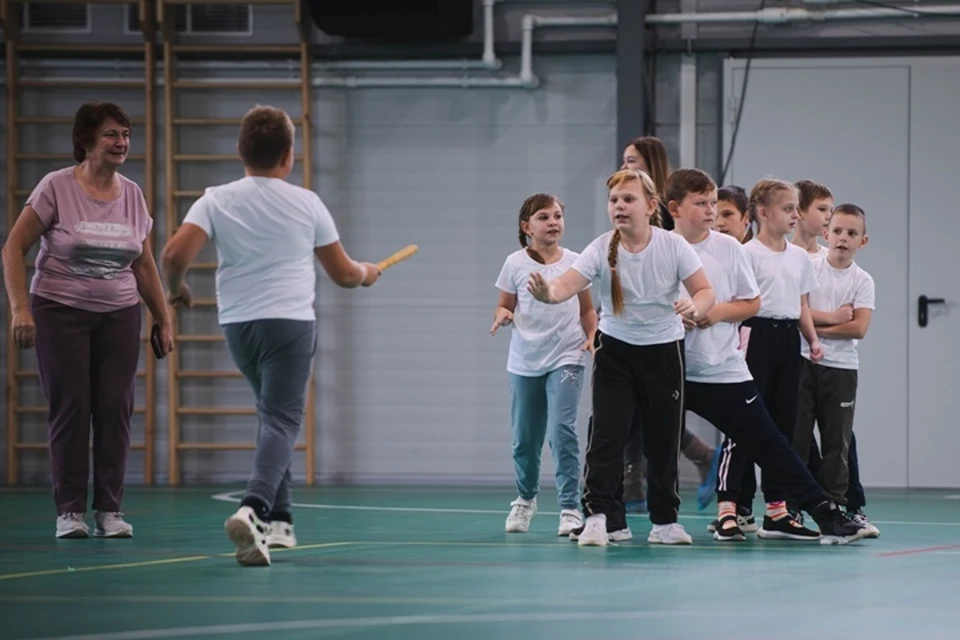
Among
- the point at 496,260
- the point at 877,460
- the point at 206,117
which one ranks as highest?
the point at 206,117

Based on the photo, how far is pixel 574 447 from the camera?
18.4ft

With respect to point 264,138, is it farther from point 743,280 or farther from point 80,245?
point 743,280

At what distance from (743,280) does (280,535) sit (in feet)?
5.93

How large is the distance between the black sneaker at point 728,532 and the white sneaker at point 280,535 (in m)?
1.53

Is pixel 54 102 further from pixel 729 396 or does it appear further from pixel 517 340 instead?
pixel 729 396

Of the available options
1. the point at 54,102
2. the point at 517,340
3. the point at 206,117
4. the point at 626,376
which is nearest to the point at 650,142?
the point at 517,340

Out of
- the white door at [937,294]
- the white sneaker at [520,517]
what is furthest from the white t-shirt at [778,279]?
the white door at [937,294]

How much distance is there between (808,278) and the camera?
5516 millimetres

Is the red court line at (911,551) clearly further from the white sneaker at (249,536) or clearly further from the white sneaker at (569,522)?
the white sneaker at (249,536)

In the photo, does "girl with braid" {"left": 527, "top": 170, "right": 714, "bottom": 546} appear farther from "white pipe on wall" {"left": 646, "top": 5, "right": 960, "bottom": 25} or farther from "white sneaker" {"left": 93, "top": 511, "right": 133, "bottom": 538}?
"white pipe on wall" {"left": 646, "top": 5, "right": 960, "bottom": 25}

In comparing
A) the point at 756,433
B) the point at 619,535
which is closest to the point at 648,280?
the point at 756,433

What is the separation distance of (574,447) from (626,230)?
1.11 m

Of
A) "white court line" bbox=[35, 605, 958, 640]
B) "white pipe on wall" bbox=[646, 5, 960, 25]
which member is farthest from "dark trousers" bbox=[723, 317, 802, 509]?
"white pipe on wall" bbox=[646, 5, 960, 25]

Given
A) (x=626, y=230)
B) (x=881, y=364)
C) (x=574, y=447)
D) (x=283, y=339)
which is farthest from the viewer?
(x=881, y=364)
